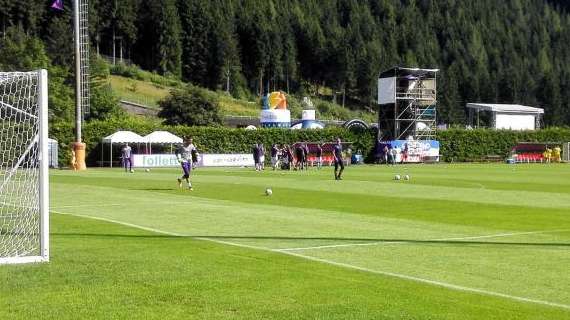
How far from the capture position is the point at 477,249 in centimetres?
1402

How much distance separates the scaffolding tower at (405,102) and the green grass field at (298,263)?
55.2 m

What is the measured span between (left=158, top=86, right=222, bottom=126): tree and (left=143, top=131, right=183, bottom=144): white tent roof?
34560mm

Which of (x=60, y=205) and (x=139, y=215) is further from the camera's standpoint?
(x=60, y=205)

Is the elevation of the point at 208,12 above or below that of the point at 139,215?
above

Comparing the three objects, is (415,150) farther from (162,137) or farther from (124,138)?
(124,138)

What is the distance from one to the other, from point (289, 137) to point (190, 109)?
29.8 m

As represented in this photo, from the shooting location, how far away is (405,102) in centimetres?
7862

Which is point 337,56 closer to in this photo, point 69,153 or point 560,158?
point 560,158

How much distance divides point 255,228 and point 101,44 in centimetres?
15525

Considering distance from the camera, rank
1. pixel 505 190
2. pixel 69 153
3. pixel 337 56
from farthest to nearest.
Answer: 1. pixel 337 56
2. pixel 69 153
3. pixel 505 190

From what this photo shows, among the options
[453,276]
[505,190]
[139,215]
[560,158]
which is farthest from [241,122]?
[453,276]

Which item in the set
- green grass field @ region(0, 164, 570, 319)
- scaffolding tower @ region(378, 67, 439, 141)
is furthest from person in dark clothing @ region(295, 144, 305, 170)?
green grass field @ region(0, 164, 570, 319)

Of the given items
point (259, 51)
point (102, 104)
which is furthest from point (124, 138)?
point (259, 51)

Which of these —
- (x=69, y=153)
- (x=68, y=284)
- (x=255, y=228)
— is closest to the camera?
(x=68, y=284)
